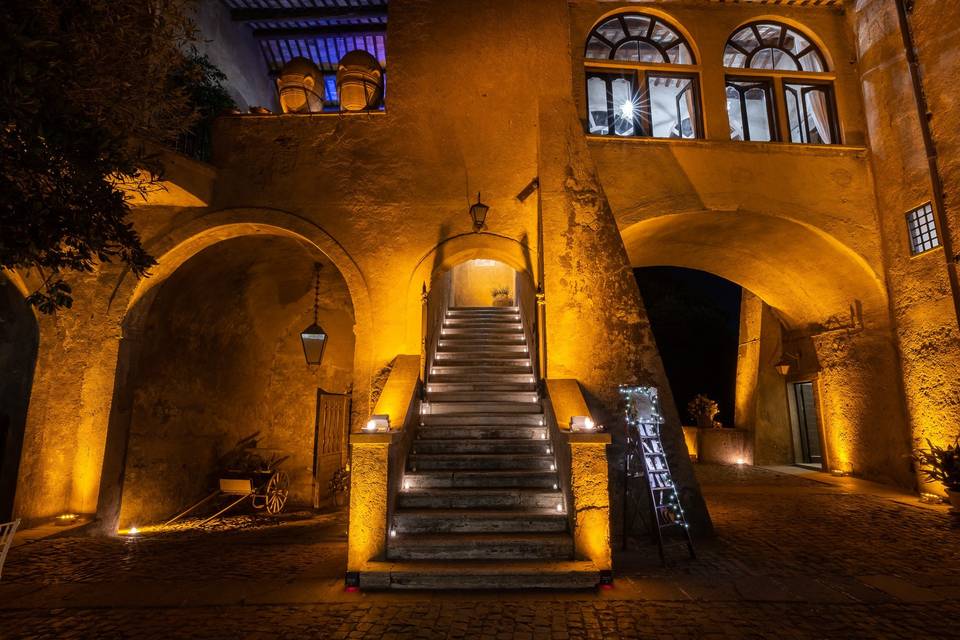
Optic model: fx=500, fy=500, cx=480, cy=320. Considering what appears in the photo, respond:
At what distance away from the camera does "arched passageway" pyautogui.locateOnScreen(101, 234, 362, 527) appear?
8.09m

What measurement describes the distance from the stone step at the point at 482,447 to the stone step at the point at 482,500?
33.7 inches

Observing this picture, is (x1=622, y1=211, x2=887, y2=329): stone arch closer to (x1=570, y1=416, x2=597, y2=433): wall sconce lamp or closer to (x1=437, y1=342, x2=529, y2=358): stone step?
(x1=437, y1=342, x2=529, y2=358): stone step

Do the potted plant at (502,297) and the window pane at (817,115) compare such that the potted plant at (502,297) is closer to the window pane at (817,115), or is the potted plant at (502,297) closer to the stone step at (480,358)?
the stone step at (480,358)

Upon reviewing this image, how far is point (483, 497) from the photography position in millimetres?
5465

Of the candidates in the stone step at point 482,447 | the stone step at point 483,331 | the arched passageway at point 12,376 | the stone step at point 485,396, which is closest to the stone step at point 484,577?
the stone step at point 482,447

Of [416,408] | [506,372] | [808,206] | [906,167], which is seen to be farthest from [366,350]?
[906,167]

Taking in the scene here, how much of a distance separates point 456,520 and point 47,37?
215 inches

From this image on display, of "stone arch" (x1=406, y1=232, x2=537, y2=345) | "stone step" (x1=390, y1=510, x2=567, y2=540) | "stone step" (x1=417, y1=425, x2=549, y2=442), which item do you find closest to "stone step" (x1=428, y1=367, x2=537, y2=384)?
"stone arch" (x1=406, y1=232, x2=537, y2=345)

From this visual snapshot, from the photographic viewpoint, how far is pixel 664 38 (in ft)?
31.7

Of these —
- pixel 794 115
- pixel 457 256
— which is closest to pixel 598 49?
pixel 794 115

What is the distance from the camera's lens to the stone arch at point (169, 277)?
7521mm

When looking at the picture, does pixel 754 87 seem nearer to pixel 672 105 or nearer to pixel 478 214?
pixel 672 105

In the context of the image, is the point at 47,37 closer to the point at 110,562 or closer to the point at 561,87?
the point at 110,562

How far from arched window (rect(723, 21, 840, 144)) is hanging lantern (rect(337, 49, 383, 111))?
21.6 feet
